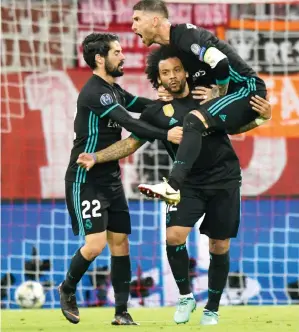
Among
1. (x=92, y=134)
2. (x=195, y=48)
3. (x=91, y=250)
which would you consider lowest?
(x=91, y=250)

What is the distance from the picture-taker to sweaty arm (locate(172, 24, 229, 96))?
A: 721cm

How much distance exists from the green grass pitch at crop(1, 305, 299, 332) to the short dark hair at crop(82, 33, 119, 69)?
71.8 inches

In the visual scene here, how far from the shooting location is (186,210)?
7.54 metres

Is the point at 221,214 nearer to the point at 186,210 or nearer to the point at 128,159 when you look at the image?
the point at 186,210

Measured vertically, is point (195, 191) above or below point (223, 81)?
below

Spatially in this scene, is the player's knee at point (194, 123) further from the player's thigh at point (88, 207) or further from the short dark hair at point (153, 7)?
the player's thigh at point (88, 207)

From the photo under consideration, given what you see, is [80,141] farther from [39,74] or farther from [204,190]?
[39,74]

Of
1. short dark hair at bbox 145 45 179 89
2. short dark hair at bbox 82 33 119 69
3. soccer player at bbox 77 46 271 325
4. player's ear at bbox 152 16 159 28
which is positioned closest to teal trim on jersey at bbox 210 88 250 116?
soccer player at bbox 77 46 271 325

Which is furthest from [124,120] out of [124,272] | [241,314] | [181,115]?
[241,314]

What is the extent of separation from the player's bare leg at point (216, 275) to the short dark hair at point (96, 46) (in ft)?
4.90

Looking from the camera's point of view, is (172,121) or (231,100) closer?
(231,100)

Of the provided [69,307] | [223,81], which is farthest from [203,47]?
[69,307]

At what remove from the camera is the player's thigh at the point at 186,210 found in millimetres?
7523

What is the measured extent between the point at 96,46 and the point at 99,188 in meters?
0.98
